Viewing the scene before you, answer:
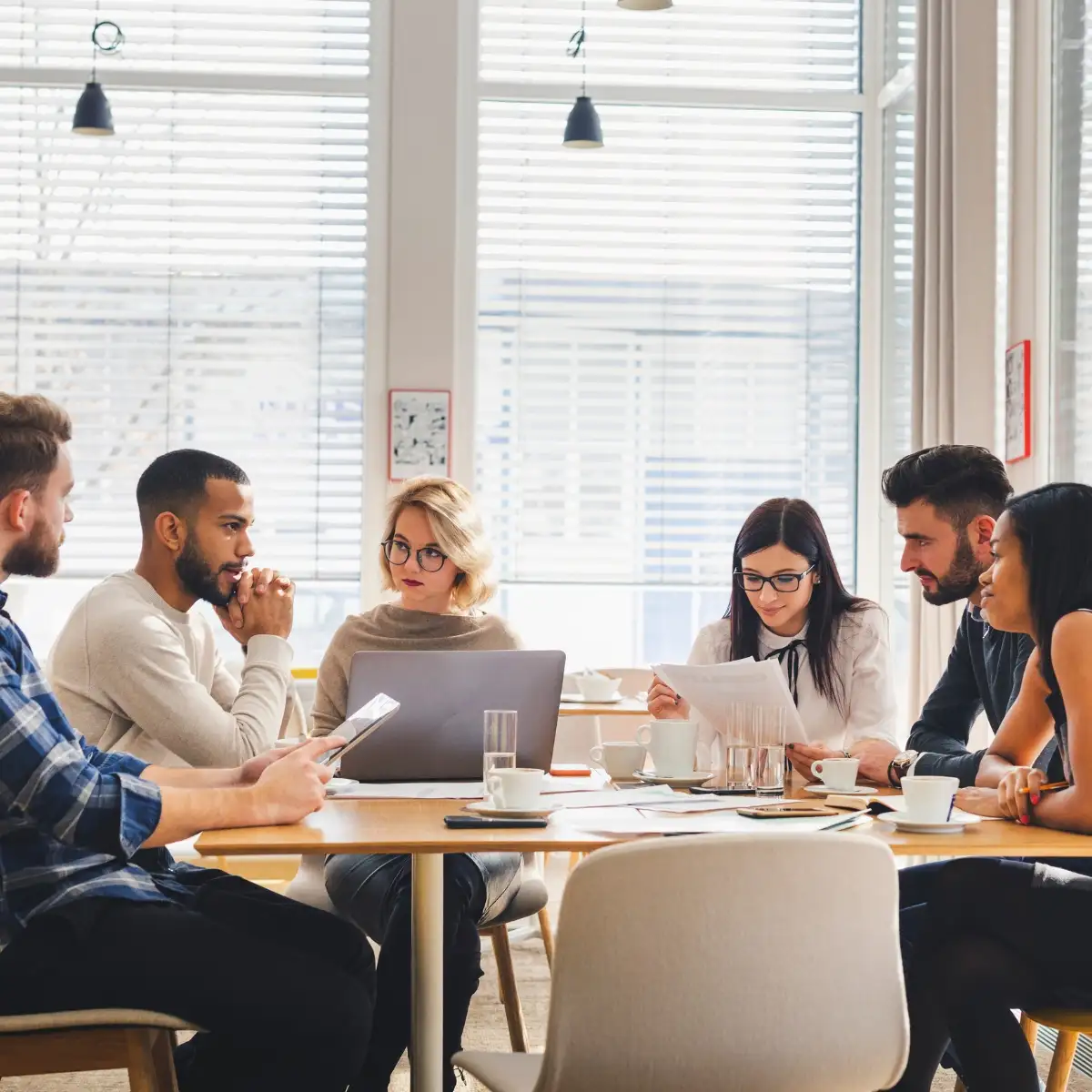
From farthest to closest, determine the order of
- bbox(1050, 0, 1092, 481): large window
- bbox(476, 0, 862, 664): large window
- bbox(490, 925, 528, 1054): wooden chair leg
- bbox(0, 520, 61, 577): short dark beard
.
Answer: bbox(476, 0, 862, 664): large window → bbox(1050, 0, 1092, 481): large window → bbox(490, 925, 528, 1054): wooden chair leg → bbox(0, 520, 61, 577): short dark beard

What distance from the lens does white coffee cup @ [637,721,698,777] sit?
2.20 m

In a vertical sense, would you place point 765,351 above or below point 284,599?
above

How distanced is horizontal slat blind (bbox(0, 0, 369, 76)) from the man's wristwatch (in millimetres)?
4160

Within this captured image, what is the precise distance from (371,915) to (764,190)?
4116mm

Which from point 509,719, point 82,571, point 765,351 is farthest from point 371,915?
point 765,351

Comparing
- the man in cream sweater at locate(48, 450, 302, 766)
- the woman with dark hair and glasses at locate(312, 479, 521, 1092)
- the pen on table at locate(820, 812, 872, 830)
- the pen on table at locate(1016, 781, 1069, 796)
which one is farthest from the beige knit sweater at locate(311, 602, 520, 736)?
the pen on table at locate(1016, 781, 1069, 796)

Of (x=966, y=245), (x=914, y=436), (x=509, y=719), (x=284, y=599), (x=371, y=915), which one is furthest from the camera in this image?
(x=914, y=436)

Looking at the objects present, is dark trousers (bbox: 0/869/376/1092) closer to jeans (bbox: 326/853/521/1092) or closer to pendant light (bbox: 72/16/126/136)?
jeans (bbox: 326/853/521/1092)

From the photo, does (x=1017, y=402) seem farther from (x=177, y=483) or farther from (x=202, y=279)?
(x=202, y=279)

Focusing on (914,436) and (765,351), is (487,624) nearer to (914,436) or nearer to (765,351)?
(914,436)

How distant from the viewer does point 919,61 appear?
4.63 meters

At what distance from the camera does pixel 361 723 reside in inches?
75.1

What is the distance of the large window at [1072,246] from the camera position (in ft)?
12.2

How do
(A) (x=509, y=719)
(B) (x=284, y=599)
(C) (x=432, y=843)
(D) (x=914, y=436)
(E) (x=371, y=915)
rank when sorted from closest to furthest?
(C) (x=432, y=843) < (A) (x=509, y=719) < (E) (x=371, y=915) < (B) (x=284, y=599) < (D) (x=914, y=436)
